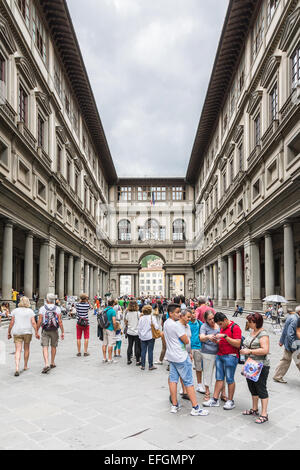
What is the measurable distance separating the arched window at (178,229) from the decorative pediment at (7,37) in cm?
4481

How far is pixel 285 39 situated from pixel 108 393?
1843 centimetres

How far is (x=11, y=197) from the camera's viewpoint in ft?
62.8

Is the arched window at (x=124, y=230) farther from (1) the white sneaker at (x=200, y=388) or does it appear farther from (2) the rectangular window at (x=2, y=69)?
(1) the white sneaker at (x=200, y=388)

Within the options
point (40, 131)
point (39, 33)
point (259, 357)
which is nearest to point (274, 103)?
point (40, 131)

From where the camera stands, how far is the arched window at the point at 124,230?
61938 millimetres

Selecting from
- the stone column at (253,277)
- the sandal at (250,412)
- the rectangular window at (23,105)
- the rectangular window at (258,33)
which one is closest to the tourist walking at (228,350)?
the sandal at (250,412)

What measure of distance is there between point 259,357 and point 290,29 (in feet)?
57.4

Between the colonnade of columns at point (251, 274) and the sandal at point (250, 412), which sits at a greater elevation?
the colonnade of columns at point (251, 274)

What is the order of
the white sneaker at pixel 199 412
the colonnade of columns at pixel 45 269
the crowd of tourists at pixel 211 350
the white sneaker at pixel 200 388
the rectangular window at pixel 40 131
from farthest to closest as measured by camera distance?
the rectangular window at pixel 40 131
the colonnade of columns at pixel 45 269
the white sneaker at pixel 200 388
the white sneaker at pixel 199 412
the crowd of tourists at pixel 211 350

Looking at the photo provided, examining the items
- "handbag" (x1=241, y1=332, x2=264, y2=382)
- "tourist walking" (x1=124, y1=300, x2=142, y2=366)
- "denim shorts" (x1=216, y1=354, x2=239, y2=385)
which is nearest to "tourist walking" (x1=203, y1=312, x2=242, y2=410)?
"denim shorts" (x1=216, y1=354, x2=239, y2=385)

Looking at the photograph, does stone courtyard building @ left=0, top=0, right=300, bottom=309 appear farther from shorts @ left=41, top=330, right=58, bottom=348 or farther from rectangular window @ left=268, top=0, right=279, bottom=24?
shorts @ left=41, top=330, right=58, bottom=348

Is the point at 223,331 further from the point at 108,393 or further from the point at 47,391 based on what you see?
the point at 47,391

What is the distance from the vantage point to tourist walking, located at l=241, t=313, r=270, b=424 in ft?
18.2
